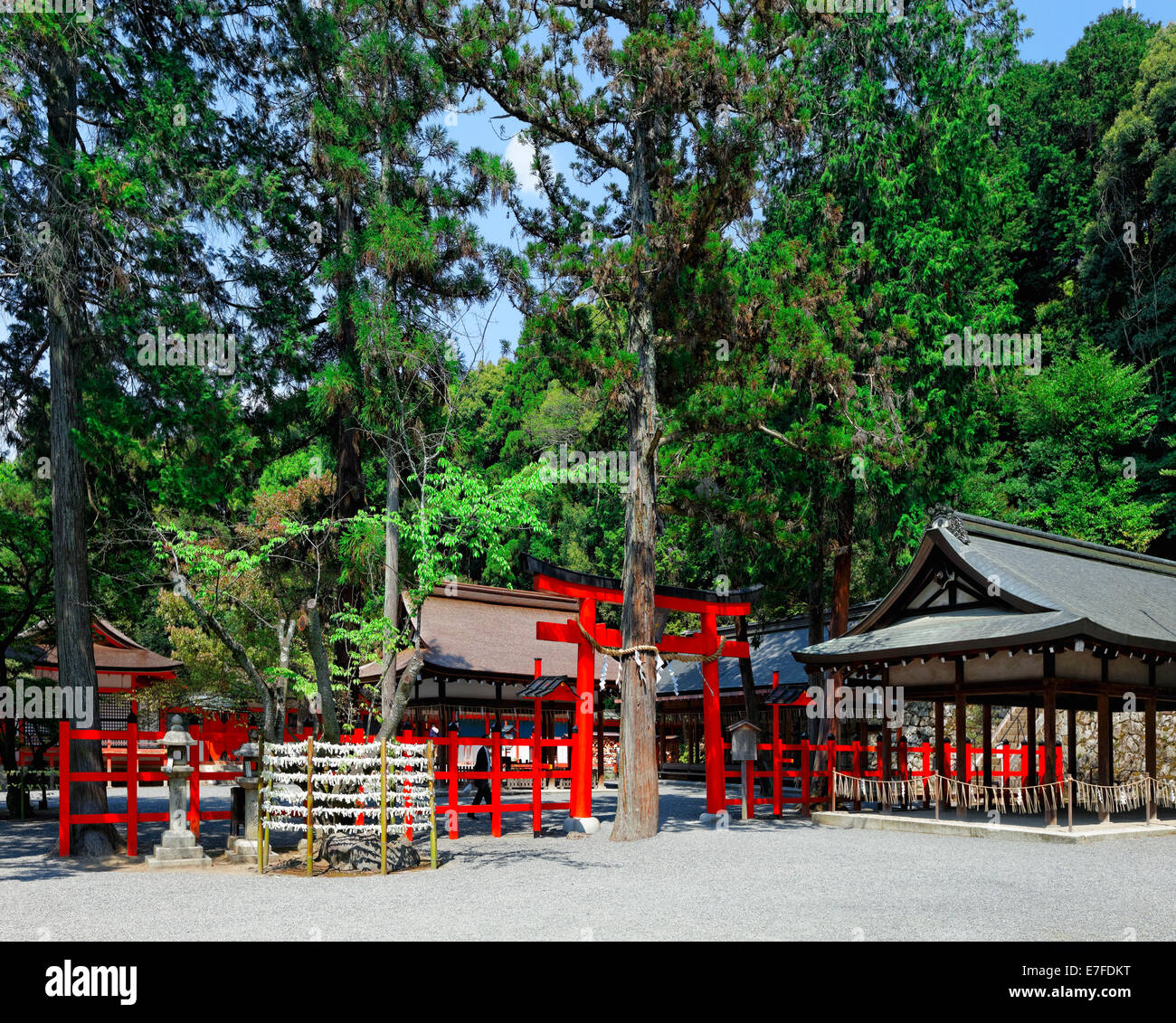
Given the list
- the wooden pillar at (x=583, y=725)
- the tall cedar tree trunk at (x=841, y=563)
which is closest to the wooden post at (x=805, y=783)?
the tall cedar tree trunk at (x=841, y=563)

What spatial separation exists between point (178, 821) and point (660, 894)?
6567 mm

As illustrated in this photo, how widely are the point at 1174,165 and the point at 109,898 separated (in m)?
35.2

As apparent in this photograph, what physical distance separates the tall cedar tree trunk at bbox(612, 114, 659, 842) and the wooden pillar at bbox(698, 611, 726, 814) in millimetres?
2152

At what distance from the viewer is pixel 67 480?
13.4m

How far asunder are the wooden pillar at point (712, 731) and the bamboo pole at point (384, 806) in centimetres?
664

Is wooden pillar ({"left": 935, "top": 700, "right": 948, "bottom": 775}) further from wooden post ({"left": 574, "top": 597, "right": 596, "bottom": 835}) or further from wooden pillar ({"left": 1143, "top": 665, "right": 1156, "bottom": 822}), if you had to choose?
wooden post ({"left": 574, "top": 597, "right": 596, "bottom": 835})

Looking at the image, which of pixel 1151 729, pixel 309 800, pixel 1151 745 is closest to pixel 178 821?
pixel 309 800

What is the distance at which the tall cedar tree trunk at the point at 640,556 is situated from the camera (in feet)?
45.9

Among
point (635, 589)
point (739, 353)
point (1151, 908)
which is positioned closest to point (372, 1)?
point (739, 353)

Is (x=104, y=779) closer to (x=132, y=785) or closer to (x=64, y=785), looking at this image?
(x=132, y=785)

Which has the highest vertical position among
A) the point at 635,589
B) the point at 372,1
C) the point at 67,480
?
the point at 372,1

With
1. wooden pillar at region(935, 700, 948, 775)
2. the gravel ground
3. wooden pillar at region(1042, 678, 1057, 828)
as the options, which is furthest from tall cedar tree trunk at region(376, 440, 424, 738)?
wooden pillar at region(935, 700, 948, 775)

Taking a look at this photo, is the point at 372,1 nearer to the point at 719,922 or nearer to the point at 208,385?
the point at 208,385

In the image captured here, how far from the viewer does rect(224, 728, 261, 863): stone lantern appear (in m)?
12.6
